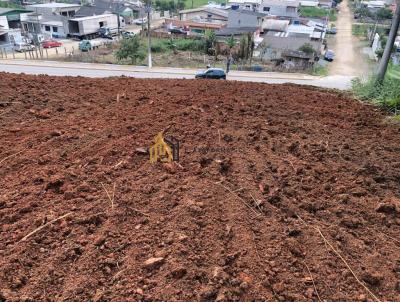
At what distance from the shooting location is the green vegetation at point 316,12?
61809 mm

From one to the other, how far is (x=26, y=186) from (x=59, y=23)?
149 ft

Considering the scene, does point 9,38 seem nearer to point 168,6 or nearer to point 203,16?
point 203,16

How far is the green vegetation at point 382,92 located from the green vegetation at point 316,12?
187ft

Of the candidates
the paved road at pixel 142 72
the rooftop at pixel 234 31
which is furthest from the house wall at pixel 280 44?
the paved road at pixel 142 72

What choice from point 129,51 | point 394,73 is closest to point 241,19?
point 129,51

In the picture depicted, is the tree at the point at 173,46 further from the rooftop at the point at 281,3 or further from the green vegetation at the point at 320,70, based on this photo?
the rooftop at the point at 281,3

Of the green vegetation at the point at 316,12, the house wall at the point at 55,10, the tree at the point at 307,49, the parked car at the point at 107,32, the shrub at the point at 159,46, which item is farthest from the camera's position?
the green vegetation at the point at 316,12

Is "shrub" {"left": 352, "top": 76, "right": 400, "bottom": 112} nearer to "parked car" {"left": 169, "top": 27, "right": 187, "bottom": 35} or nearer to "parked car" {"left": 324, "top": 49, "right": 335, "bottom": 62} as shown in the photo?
"parked car" {"left": 324, "top": 49, "right": 335, "bottom": 62}

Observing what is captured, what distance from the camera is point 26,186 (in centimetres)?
403

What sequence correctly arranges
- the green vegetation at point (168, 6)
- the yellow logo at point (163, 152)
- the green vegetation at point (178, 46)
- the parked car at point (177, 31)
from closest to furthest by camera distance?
the yellow logo at point (163, 152) < the green vegetation at point (178, 46) < the parked car at point (177, 31) < the green vegetation at point (168, 6)

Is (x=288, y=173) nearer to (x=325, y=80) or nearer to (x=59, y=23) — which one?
(x=325, y=80)

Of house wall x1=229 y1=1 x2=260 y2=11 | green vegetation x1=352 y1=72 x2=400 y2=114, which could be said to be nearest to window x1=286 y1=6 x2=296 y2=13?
house wall x1=229 y1=1 x2=260 y2=11

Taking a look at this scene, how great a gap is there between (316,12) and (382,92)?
63.3 m

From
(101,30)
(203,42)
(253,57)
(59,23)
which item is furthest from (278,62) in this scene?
(59,23)
